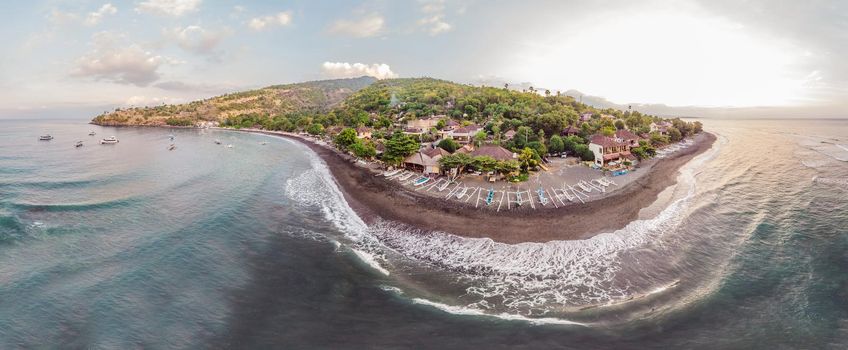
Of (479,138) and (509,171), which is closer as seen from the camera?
(509,171)

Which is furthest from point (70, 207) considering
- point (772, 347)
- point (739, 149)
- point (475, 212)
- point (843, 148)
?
point (843, 148)

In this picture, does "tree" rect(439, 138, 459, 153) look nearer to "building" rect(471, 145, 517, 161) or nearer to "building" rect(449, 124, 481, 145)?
"building" rect(449, 124, 481, 145)

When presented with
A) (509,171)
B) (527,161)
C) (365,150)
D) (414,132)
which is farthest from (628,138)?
(365,150)

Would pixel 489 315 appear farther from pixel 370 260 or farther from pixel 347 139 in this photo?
pixel 347 139

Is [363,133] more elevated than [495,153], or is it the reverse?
[363,133]

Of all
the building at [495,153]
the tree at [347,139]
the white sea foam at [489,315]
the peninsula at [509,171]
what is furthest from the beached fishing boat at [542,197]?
the tree at [347,139]

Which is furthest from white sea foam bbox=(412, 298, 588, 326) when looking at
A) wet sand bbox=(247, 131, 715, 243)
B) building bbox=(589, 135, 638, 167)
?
building bbox=(589, 135, 638, 167)

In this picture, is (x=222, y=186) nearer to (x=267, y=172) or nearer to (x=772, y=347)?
(x=267, y=172)
